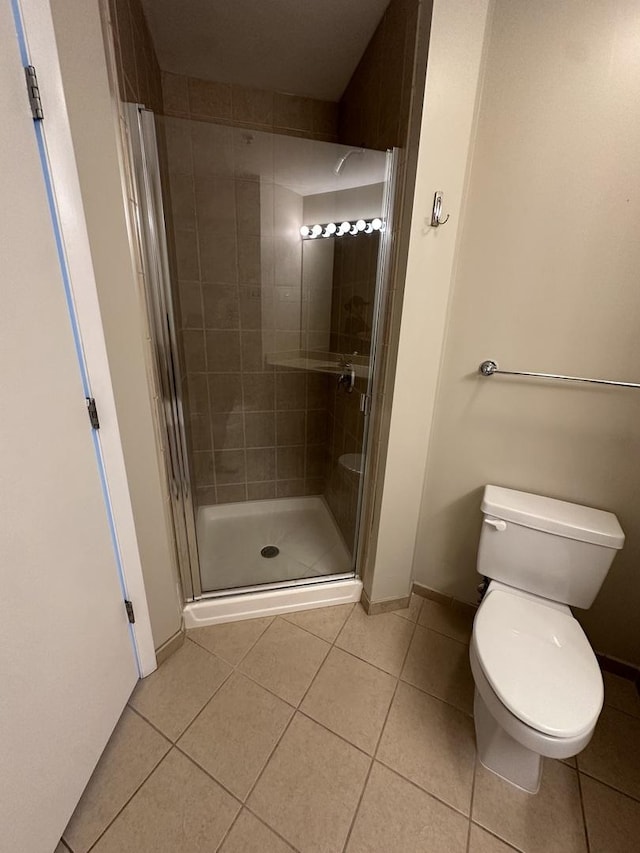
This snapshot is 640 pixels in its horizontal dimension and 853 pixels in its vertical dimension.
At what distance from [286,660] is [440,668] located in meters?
0.63

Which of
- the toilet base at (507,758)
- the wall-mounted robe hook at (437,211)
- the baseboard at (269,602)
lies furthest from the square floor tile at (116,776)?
the wall-mounted robe hook at (437,211)

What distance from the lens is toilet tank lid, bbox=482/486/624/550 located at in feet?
3.80

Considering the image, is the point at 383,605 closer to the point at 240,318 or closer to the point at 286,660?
the point at 286,660

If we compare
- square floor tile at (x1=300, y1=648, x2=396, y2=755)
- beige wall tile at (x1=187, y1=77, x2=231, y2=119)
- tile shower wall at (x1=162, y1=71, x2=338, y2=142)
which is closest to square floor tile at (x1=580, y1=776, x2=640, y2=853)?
square floor tile at (x1=300, y1=648, x2=396, y2=755)

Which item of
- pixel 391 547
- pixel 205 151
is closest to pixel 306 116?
pixel 205 151

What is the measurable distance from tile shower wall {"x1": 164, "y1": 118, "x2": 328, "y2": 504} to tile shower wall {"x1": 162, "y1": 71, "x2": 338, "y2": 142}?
0.27 meters

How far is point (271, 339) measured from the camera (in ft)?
6.79

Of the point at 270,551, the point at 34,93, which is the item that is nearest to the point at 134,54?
the point at 34,93

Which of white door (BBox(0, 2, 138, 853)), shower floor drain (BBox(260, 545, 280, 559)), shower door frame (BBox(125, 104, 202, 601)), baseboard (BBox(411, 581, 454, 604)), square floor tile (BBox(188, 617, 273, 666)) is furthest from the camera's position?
shower floor drain (BBox(260, 545, 280, 559))

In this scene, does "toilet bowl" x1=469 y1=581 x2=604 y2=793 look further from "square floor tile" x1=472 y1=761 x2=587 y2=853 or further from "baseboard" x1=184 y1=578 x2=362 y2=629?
"baseboard" x1=184 y1=578 x2=362 y2=629

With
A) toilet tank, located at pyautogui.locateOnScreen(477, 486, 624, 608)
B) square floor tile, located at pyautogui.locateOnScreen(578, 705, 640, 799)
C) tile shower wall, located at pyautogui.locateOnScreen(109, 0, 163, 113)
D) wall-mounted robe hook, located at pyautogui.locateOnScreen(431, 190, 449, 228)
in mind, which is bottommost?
square floor tile, located at pyautogui.locateOnScreen(578, 705, 640, 799)

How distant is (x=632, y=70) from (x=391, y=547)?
175 cm

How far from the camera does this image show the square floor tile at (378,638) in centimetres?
144

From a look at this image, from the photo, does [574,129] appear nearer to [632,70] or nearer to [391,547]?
[632,70]
